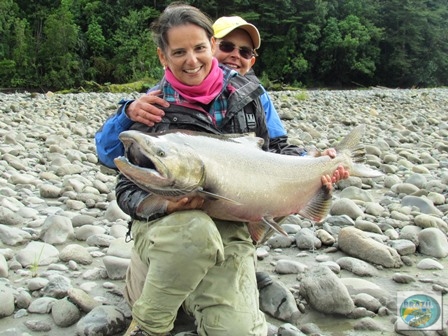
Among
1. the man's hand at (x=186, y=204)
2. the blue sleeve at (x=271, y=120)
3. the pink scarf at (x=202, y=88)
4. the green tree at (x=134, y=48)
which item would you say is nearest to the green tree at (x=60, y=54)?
the green tree at (x=134, y=48)

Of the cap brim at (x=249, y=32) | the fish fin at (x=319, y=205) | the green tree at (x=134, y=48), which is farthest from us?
the green tree at (x=134, y=48)

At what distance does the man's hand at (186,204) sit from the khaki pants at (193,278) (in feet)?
0.10

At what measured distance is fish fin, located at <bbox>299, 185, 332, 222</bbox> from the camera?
3072 mm

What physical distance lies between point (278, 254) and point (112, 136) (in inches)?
67.4

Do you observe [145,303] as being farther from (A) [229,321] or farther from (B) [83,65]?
(B) [83,65]

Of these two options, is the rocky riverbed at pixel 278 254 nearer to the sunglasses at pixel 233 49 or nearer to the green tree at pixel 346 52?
the sunglasses at pixel 233 49

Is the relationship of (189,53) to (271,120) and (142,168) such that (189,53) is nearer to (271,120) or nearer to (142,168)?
(271,120)

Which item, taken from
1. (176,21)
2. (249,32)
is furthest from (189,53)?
(249,32)

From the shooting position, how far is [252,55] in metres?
4.23

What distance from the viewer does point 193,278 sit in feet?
7.79

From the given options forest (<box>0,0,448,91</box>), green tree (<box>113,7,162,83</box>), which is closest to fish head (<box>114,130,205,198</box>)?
forest (<box>0,0,448,91</box>)

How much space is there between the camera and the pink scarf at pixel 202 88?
284 centimetres

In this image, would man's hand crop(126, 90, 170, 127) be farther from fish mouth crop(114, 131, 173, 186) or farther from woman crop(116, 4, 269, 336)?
fish mouth crop(114, 131, 173, 186)

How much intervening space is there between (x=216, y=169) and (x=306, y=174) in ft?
2.52
